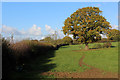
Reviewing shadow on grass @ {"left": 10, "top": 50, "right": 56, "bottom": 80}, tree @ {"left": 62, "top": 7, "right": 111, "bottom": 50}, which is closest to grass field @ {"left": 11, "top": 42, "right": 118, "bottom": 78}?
shadow on grass @ {"left": 10, "top": 50, "right": 56, "bottom": 80}

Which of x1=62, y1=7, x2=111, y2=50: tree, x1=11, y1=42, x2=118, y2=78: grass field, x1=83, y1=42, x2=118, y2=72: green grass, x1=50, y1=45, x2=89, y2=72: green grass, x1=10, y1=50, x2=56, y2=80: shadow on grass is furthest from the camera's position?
x1=62, y1=7, x2=111, y2=50: tree

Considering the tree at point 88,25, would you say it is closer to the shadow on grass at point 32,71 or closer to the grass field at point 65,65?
the grass field at point 65,65

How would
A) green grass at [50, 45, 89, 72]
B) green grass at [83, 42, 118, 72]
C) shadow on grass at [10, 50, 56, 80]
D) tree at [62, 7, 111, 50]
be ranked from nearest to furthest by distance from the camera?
1. shadow on grass at [10, 50, 56, 80]
2. green grass at [50, 45, 89, 72]
3. green grass at [83, 42, 118, 72]
4. tree at [62, 7, 111, 50]

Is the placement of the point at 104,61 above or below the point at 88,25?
below

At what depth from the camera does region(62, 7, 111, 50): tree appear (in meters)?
32.5

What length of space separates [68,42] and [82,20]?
174 feet

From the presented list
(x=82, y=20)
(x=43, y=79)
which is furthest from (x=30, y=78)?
(x=82, y=20)

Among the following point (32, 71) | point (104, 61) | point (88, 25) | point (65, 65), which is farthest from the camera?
point (88, 25)

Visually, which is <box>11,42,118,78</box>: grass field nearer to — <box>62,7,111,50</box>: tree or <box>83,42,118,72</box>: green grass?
<box>83,42,118,72</box>: green grass

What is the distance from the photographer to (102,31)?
33156 millimetres

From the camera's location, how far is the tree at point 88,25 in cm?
3253

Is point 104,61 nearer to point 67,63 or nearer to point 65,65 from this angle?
point 67,63

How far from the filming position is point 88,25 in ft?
107

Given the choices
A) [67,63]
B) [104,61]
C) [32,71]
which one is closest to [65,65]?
[67,63]
